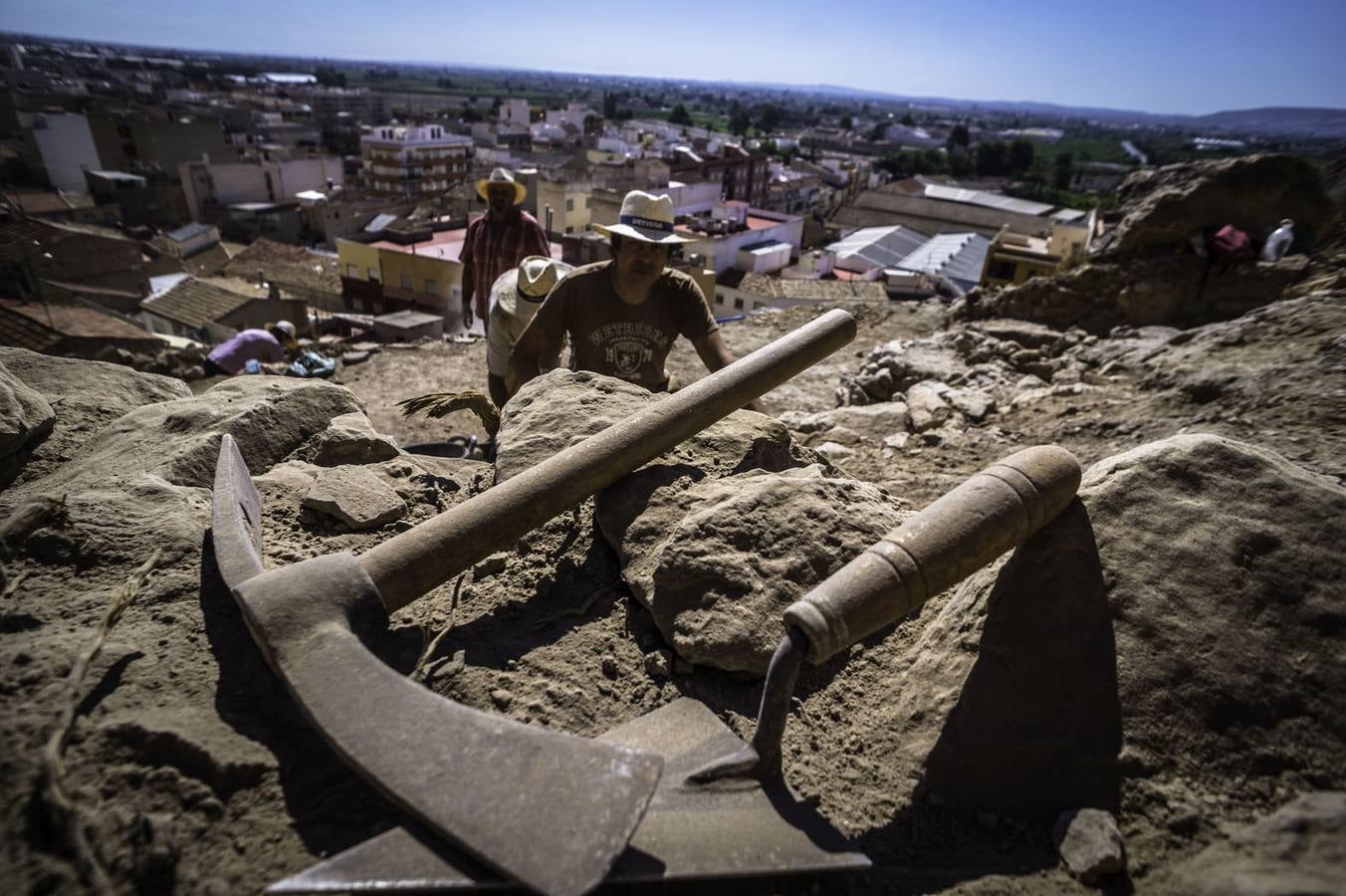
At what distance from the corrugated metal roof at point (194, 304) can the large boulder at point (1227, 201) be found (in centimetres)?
1848

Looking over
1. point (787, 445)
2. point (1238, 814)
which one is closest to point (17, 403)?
point (787, 445)

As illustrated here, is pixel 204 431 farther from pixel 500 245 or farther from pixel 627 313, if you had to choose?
pixel 500 245

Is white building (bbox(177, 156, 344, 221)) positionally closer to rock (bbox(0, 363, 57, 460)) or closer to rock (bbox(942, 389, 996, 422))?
rock (bbox(0, 363, 57, 460))

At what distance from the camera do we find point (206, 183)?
3412 cm

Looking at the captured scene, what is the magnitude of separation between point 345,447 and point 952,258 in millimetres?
28142

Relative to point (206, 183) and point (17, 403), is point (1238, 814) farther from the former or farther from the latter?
point (206, 183)

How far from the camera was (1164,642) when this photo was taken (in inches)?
72.2

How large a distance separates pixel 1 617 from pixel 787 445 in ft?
8.84

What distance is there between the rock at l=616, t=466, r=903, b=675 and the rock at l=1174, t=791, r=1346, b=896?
108 cm

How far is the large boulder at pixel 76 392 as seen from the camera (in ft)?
9.53

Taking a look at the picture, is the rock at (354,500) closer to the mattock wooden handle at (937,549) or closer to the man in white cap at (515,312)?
the mattock wooden handle at (937,549)

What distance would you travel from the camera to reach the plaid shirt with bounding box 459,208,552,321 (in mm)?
6832

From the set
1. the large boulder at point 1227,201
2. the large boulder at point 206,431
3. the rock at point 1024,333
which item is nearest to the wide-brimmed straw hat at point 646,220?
the large boulder at point 206,431

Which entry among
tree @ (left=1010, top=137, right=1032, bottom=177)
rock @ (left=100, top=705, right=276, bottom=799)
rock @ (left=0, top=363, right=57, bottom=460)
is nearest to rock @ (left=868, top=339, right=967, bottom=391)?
rock @ (left=100, top=705, right=276, bottom=799)
